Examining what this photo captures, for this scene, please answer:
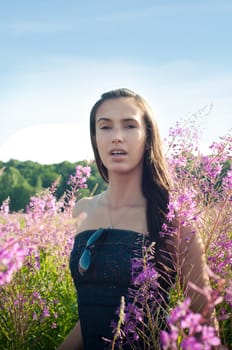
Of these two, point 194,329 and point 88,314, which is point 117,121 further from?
point 194,329

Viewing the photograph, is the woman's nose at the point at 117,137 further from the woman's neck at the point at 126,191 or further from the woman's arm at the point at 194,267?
the woman's arm at the point at 194,267

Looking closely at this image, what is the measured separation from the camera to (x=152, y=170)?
104 inches

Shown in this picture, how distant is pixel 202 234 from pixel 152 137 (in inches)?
22.6

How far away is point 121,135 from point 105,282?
723 millimetres

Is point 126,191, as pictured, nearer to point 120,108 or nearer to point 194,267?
point 120,108

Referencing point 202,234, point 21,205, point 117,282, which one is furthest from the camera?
point 21,205

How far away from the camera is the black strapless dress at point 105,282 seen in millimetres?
2436

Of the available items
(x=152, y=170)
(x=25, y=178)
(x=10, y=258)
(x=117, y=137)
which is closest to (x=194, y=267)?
(x=152, y=170)

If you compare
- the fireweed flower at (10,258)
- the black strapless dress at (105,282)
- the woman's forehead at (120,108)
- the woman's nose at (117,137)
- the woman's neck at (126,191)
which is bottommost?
the black strapless dress at (105,282)

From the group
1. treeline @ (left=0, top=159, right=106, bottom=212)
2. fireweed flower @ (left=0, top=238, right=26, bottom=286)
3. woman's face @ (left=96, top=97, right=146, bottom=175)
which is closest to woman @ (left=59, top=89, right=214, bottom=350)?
woman's face @ (left=96, top=97, right=146, bottom=175)

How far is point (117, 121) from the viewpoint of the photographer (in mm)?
2596

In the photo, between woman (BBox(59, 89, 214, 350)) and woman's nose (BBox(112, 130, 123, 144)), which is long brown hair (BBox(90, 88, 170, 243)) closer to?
woman (BBox(59, 89, 214, 350))

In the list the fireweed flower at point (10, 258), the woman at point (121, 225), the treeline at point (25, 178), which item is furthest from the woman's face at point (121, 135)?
the treeline at point (25, 178)

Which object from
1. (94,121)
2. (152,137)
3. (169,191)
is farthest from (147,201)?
(94,121)
